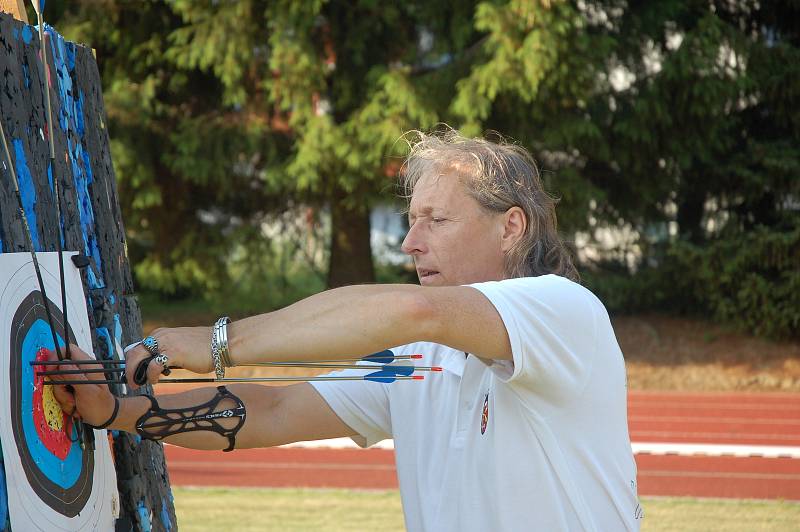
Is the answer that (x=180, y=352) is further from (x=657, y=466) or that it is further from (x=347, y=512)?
(x=657, y=466)

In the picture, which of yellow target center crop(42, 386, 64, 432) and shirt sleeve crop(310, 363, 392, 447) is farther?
shirt sleeve crop(310, 363, 392, 447)

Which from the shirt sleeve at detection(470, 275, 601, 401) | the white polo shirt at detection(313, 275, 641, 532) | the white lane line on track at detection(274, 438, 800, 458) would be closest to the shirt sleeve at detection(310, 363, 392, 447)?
the white polo shirt at detection(313, 275, 641, 532)

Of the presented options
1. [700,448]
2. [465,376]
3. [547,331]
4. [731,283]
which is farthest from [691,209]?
[547,331]

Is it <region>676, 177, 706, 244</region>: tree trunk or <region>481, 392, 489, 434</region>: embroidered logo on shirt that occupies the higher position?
<region>481, 392, 489, 434</region>: embroidered logo on shirt

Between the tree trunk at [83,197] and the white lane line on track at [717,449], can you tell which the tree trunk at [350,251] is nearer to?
the white lane line on track at [717,449]

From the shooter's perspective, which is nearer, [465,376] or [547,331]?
[547,331]

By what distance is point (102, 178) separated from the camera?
8.30 ft

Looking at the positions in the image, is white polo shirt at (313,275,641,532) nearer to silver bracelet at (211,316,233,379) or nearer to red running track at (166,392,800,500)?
silver bracelet at (211,316,233,379)

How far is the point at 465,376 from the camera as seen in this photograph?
7.18 feet

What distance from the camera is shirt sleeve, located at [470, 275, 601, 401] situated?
71.2 inches

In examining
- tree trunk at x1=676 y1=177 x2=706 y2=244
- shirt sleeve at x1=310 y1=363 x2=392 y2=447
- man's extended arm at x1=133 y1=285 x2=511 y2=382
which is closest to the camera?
man's extended arm at x1=133 y1=285 x2=511 y2=382

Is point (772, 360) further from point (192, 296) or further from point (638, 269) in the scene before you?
point (192, 296)

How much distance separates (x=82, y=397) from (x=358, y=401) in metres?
0.64

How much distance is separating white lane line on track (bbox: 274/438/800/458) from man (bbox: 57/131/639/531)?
5.87 m
